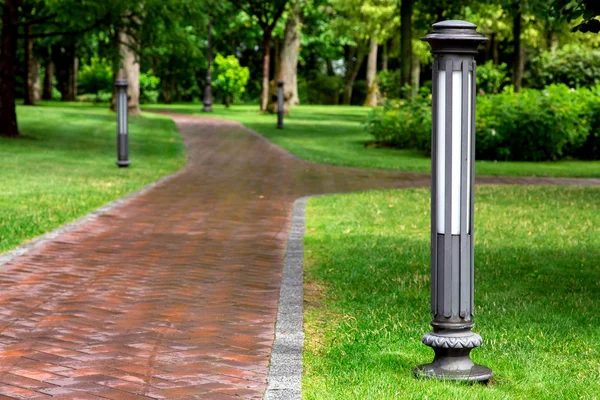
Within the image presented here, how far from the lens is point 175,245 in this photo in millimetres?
10133

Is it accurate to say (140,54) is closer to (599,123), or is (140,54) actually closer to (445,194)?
(599,123)

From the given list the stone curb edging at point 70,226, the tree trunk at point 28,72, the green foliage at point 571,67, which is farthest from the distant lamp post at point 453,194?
the tree trunk at point 28,72

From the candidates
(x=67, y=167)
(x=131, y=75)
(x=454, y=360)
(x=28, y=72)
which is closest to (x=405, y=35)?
(x=67, y=167)

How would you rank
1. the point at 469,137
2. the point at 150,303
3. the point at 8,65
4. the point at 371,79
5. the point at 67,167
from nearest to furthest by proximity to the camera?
the point at 469,137, the point at 150,303, the point at 67,167, the point at 8,65, the point at 371,79

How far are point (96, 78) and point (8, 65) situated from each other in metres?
38.3

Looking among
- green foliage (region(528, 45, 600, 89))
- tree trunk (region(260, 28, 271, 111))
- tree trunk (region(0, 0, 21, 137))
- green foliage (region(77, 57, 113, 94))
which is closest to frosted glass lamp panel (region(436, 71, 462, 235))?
tree trunk (region(0, 0, 21, 137))

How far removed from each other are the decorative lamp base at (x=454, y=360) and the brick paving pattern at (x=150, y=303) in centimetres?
84

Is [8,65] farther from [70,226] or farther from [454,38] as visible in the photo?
[454,38]

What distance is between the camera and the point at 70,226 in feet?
37.4

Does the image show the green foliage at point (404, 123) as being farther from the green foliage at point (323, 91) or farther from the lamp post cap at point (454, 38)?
the green foliage at point (323, 91)

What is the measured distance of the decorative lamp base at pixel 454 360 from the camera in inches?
198

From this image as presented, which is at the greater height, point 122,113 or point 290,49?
point 290,49

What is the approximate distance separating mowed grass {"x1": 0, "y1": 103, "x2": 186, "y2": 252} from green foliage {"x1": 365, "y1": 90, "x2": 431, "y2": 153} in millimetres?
5353

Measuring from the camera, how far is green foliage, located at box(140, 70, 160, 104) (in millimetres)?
61281
